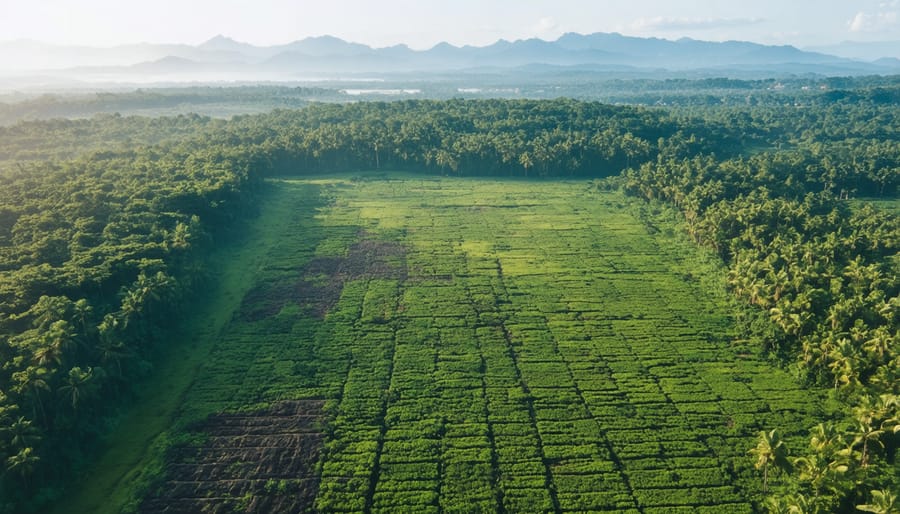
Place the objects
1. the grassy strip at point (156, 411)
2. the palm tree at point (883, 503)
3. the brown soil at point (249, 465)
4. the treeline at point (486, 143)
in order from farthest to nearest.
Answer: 1. the treeline at point (486, 143)
2. the grassy strip at point (156, 411)
3. the brown soil at point (249, 465)
4. the palm tree at point (883, 503)

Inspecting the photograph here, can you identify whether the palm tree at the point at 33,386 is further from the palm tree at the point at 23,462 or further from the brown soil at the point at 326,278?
the brown soil at the point at 326,278

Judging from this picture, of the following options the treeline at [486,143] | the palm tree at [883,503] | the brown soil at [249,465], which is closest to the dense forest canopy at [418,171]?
the treeline at [486,143]

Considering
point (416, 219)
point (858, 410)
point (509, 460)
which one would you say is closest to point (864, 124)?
point (416, 219)

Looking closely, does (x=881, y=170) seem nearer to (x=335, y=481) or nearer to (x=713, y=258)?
(x=713, y=258)

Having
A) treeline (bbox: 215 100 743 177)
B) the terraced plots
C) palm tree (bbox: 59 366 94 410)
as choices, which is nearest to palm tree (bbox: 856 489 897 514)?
the terraced plots

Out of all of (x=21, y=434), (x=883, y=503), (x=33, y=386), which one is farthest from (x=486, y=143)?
(x=883, y=503)

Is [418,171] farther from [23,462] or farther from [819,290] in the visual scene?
[23,462]
